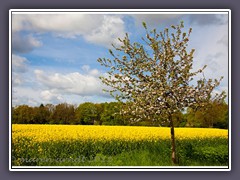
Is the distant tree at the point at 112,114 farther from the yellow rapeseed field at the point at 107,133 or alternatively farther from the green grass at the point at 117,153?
the green grass at the point at 117,153

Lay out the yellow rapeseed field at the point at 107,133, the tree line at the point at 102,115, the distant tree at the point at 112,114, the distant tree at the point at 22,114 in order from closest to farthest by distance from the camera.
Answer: the distant tree at the point at 22,114 < the tree line at the point at 102,115 < the distant tree at the point at 112,114 < the yellow rapeseed field at the point at 107,133

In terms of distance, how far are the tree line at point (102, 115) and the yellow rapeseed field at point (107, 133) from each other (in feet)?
0.46

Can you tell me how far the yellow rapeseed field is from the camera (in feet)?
32.0

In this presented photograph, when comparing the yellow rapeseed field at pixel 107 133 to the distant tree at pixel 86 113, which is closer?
the distant tree at pixel 86 113

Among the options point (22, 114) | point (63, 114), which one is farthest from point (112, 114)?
point (22, 114)

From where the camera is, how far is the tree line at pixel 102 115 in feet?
30.9

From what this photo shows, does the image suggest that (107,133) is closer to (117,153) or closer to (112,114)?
(117,153)

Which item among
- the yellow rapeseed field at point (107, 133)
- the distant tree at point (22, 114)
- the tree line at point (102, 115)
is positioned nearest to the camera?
the distant tree at point (22, 114)

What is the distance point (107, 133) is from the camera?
403 inches

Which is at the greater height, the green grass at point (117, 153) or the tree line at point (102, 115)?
the tree line at point (102, 115)

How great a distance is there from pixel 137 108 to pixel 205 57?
162cm

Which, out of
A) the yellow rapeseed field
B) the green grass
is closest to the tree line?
the yellow rapeseed field

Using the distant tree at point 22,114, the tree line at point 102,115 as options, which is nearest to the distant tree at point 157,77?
the tree line at point 102,115

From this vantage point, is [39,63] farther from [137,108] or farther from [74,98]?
[137,108]
